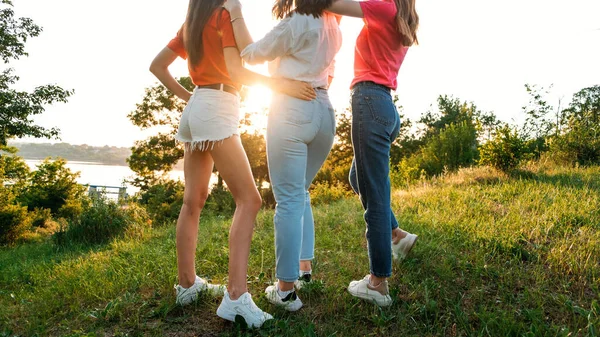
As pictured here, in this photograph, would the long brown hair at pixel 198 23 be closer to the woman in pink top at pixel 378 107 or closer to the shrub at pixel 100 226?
the woman in pink top at pixel 378 107

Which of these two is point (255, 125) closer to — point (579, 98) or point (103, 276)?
point (103, 276)

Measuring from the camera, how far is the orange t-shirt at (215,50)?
219 cm

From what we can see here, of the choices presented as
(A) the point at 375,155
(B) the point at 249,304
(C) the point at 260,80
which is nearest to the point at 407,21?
(A) the point at 375,155

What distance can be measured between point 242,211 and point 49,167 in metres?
21.9

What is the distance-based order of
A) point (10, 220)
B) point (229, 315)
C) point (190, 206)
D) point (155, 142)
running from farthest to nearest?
point (155, 142) < point (10, 220) < point (190, 206) < point (229, 315)

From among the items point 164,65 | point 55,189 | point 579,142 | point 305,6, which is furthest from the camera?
point 55,189

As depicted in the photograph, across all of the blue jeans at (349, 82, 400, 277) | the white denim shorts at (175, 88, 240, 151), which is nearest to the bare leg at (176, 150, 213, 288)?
the white denim shorts at (175, 88, 240, 151)

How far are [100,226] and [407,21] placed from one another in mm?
7109

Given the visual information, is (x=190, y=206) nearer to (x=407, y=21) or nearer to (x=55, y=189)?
(x=407, y=21)

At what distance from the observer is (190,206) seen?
2475 millimetres

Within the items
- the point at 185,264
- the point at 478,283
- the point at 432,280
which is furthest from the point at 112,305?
the point at 478,283

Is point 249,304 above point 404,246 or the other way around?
the other way around

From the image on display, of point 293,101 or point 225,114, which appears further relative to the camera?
point 225,114

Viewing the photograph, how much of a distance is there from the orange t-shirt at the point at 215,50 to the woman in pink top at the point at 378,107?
0.65m
